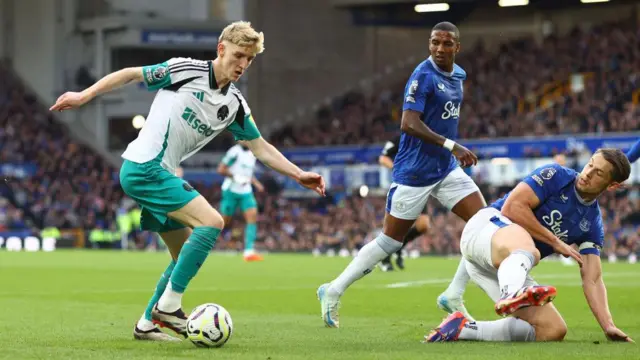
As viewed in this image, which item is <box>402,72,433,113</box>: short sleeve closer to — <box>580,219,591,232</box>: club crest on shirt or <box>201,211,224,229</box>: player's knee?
<box>580,219,591,232</box>: club crest on shirt

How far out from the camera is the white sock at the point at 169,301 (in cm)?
802

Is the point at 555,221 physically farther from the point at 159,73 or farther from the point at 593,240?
the point at 159,73

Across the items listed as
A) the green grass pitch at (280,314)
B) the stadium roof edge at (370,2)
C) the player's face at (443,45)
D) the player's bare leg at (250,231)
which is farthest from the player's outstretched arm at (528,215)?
the stadium roof edge at (370,2)

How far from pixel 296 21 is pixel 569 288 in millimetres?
33680

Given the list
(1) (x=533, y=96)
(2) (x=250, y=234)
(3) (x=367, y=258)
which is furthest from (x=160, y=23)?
(3) (x=367, y=258)

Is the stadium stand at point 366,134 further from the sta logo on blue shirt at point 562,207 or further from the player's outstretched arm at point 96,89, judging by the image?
the player's outstretched arm at point 96,89

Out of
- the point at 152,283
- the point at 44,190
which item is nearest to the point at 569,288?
the point at 152,283

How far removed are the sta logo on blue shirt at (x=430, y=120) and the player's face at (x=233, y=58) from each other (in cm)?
242

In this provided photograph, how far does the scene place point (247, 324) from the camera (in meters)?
9.80

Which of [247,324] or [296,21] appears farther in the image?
[296,21]

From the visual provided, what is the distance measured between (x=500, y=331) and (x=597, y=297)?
73 centimetres

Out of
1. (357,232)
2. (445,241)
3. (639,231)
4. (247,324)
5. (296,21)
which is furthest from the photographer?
(296,21)

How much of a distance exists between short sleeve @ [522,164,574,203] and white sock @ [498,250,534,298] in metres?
0.56

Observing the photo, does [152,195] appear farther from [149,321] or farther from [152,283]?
[152,283]
